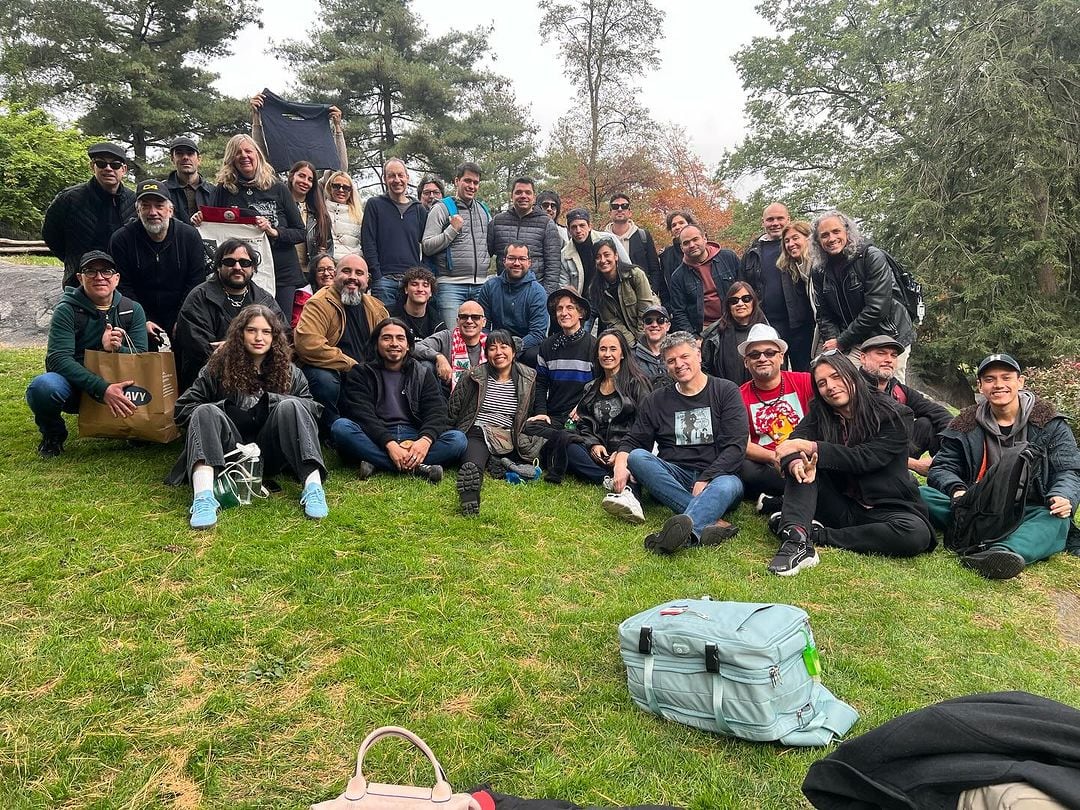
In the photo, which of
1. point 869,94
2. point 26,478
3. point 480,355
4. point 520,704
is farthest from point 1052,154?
point 26,478

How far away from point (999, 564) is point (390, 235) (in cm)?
634

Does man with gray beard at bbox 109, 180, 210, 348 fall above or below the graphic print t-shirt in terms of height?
above

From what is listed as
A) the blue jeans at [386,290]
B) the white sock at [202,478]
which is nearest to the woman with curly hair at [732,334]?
the blue jeans at [386,290]

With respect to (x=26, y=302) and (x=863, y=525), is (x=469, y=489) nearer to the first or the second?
(x=863, y=525)

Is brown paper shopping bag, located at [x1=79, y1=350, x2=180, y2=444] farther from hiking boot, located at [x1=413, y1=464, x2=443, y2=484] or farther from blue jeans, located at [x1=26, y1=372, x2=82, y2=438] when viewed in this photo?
hiking boot, located at [x1=413, y1=464, x2=443, y2=484]

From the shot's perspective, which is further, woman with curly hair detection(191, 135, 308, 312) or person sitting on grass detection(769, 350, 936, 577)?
woman with curly hair detection(191, 135, 308, 312)

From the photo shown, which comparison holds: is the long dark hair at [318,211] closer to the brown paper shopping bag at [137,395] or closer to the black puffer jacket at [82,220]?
the black puffer jacket at [82,220]

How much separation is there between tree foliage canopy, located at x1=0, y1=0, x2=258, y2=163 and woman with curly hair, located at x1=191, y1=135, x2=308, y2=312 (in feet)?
55.1

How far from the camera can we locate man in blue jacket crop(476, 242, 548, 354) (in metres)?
6.84

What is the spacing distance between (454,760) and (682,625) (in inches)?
43.0

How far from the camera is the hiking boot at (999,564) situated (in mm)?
4402

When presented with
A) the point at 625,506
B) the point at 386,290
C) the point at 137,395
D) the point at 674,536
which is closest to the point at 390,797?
the point at 674,536

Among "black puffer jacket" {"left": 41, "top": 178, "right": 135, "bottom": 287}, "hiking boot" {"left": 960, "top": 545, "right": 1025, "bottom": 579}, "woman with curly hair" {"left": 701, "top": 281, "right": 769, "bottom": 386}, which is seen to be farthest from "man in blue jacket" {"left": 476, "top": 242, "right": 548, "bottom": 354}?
"hiking boot" {"left": 960, "top": 545, "right": 1025, "bottom": 579}

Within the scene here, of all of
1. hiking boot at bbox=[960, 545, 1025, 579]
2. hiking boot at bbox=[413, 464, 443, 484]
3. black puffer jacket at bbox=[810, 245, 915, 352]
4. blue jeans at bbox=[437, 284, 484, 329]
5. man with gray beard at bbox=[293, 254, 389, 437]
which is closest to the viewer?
hiking boot at bbox=[960, 545, 1025, 579]
